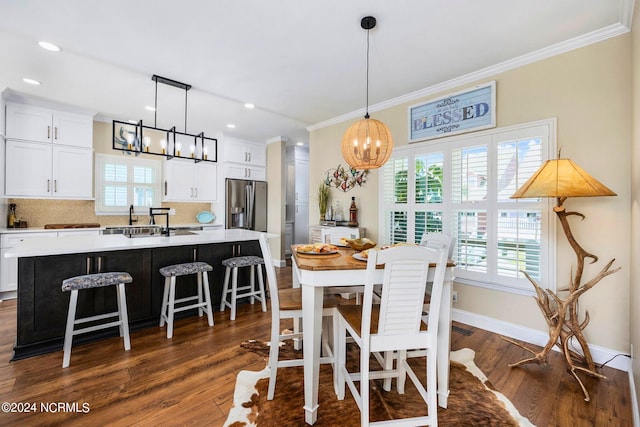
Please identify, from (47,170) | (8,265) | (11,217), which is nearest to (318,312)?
(8,265)

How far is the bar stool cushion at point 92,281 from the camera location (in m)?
2.29

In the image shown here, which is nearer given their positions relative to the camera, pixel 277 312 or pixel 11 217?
pixel 277 312

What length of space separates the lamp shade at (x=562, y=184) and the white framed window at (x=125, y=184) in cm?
545

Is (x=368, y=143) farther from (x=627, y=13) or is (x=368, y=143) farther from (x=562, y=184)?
(x=627, y=13)

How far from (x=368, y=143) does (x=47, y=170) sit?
4538mm

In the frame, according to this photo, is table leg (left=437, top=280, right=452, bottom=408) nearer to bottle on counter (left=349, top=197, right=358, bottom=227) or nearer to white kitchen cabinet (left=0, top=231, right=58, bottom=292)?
bottle on counter (left=349, top=197, right=358, bottom=227)

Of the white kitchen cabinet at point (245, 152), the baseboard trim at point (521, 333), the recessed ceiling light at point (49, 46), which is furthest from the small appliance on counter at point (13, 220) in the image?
the baseboard trim at point (521, 333)

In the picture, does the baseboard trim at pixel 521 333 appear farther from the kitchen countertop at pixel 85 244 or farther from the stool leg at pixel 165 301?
the stool leg at pixel 165 301

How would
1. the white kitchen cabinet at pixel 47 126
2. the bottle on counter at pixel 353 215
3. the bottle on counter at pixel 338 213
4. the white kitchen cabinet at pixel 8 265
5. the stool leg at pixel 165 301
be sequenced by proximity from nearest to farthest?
the stool leg at pixel 165 301 < the white kitchen cabinet at pixel 8 265 < the white kitchen cabinet at pixel 47 126 < the bottle on counter at pixel 353 215 < the bottle on counter at pixel 338 213

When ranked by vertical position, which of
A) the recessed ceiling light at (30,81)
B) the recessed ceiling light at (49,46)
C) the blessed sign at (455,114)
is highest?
the recessed ceiling light at (30,81)

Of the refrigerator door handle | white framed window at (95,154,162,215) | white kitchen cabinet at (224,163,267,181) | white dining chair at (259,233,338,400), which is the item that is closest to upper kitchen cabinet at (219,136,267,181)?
white kitchen cabinet at (224,163,267,181)

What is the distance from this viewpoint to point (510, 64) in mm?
2863

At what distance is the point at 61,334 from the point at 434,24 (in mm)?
4039

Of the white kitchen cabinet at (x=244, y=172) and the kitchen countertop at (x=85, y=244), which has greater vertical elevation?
the white kitchen cabinet at (x=244, y=172)
